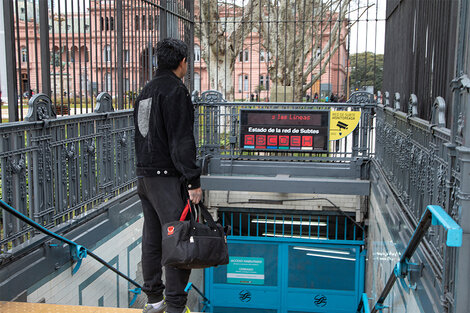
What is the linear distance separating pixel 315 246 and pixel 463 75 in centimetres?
831

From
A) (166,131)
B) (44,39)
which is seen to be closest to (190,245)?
(166,131)

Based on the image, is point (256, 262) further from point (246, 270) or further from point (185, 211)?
point (185, 211)

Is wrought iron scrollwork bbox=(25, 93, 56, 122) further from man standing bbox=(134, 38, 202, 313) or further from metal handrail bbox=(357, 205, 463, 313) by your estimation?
metal handrail bbox=(357, 205, 463, 313)

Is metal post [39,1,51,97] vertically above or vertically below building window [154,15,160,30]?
below

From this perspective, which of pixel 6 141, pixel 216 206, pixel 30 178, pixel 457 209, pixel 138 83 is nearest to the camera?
pixel 457 209

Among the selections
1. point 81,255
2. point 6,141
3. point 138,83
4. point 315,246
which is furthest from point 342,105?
point 6,141

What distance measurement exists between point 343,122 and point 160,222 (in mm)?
6455

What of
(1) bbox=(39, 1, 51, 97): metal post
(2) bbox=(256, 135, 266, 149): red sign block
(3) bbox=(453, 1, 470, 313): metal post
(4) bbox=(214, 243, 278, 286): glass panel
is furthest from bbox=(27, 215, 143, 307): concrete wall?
(4) bbox=(214, 243, 278, 286): glass panel

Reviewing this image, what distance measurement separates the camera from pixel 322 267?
11.1 meters

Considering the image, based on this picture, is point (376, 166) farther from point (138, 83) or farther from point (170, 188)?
point (170, 188)

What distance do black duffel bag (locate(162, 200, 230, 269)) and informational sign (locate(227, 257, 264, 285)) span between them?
7801 millimetres

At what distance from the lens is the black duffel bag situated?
3508mm

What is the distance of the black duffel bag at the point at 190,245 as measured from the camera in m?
3.51

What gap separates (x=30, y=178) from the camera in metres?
4.59
